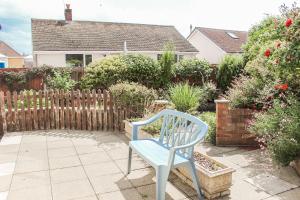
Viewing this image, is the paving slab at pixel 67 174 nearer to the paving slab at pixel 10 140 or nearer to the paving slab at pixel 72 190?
the paving slab at pixel 72 190

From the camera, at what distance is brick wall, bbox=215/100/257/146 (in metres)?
5.50

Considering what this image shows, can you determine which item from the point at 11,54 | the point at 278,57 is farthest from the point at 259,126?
the point at 11,54

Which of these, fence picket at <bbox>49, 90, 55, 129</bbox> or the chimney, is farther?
the chimney

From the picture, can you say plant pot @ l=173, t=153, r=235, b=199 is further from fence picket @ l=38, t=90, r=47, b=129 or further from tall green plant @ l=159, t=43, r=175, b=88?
tall green plant @ l=159, t=43, r=175, b=88

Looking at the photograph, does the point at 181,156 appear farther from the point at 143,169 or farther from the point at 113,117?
the point at 113,117

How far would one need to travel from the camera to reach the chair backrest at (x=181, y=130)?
348 centimetres

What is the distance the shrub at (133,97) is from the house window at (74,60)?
1389cm

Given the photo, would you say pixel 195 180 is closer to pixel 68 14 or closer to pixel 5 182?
pixel 5 182

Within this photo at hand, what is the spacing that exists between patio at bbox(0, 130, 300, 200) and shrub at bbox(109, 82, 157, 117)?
43.8 inches

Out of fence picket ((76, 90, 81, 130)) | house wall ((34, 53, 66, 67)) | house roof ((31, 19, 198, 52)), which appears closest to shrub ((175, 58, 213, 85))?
fence picket ((76, 90, 81, 130))

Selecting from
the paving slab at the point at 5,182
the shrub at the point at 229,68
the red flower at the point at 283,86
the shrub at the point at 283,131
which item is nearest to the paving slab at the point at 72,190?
the paving slab at the point at 5,182

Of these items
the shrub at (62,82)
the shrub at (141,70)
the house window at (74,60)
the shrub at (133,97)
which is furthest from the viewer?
the house window at (74,60)

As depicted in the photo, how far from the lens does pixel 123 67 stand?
9.28 meters

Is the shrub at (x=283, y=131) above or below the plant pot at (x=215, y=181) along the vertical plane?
above
